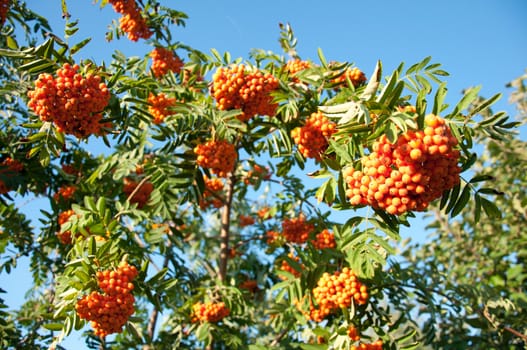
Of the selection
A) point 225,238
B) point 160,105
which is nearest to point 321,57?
point 160,105

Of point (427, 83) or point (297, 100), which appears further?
point (297, 100)

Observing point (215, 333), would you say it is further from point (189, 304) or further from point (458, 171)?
point (458, 171)

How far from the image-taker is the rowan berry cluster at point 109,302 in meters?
3.00

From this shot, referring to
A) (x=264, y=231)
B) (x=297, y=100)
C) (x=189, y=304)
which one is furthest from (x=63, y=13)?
(x=264, y=231)

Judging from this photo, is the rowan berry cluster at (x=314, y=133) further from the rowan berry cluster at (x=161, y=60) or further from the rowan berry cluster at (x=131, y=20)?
the rowan berry cluster at (x=131, y=20)

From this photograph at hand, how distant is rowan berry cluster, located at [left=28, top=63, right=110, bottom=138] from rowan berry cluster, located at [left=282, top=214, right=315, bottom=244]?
2.92m

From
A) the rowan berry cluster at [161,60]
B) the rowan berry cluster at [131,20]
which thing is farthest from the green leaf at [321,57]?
the rowan berry cluster at [131,20]

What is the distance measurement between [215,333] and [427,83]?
141 inches

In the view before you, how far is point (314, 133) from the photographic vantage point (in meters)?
3.64

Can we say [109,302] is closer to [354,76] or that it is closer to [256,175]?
[256,175]

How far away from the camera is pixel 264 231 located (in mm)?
6965

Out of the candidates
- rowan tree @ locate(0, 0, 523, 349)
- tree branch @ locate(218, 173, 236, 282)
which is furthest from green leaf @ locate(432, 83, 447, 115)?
tree branch @ locate(218, 173, 236, 282)

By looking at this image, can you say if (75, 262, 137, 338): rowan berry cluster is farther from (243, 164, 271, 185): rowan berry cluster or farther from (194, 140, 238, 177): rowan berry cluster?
(243, 164, 271, 185): rowan berry cluster

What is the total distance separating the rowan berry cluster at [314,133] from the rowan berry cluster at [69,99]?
5.36 feet
